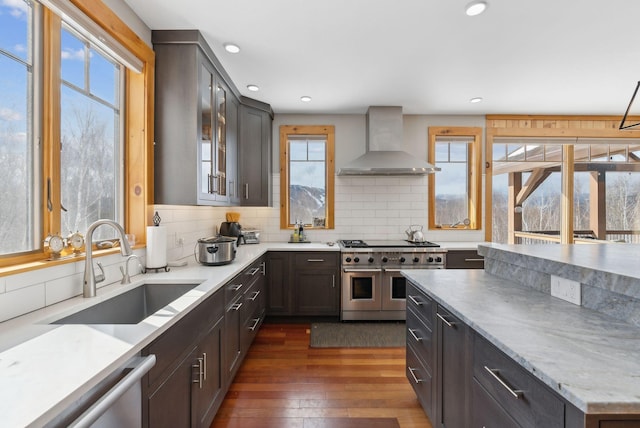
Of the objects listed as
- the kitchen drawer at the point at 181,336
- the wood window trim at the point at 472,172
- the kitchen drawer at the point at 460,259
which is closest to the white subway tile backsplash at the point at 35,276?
the kitchen drawer at the point at 181,336

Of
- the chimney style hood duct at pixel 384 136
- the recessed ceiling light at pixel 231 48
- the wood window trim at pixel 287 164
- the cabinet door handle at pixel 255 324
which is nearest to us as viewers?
the recessed ceiling light at pixel 231 48

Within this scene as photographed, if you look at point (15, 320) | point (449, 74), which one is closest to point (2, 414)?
point (15, 320)

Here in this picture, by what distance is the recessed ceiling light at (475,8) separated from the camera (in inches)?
73.5

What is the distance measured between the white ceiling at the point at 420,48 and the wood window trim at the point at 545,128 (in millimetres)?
Answer: 373

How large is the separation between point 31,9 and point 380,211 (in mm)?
3561

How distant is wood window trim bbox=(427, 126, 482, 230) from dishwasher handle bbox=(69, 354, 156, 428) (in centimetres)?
373

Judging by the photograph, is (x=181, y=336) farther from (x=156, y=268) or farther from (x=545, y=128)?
(x=545, y=128)

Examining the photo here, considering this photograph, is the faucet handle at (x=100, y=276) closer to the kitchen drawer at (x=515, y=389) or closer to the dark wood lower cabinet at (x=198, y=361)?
the dark wood lower cabinet at (x=198, y=361)

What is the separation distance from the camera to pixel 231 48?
2400mm

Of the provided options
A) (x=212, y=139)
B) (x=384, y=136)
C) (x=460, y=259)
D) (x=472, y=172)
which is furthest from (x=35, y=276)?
(x=472, y=172)

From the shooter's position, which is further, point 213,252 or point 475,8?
point 213,252

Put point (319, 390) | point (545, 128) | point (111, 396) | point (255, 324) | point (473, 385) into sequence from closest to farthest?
point (111, 396)
point (473, 385)
point (319, 390)
point (255, 324)
point (545, 128)

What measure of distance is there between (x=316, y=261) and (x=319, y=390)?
1.46 meters

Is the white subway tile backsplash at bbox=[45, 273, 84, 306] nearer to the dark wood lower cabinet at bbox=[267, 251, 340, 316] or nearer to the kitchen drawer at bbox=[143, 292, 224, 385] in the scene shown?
the kitchen drawer at bbox=[143, 292, 224, 385]
